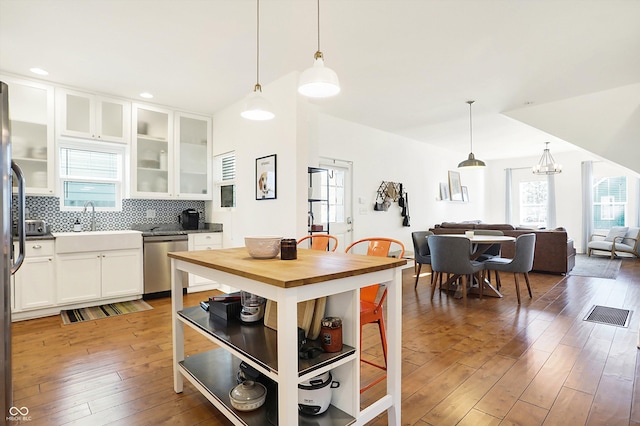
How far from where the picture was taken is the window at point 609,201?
316 inches

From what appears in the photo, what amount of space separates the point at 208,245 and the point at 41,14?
2.98 meters

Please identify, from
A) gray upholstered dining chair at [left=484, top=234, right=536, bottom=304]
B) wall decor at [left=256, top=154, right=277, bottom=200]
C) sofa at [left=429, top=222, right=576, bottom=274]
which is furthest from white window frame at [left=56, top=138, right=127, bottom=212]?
sofa at [left=429, top=222, right=576, bottom=274]

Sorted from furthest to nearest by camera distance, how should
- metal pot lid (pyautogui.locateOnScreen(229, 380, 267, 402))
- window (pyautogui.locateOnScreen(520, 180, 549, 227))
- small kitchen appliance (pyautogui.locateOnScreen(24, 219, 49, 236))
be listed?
window (pyautogui.locateOnScreen(520, 180, 549, 227)) < small kitchen appliance (pyautogui.locateOnScreen(24, 219, 49, 236)) < metal pot lid (pyautogui.locateOnScreen(229, 380, 267, 402))

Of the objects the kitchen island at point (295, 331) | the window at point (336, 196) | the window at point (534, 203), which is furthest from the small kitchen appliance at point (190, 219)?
the window at point (534, 203)

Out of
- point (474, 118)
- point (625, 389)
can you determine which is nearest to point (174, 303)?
point (625, 389)

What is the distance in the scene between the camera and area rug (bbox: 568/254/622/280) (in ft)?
18.5

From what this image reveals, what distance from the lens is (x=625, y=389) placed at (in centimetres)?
204

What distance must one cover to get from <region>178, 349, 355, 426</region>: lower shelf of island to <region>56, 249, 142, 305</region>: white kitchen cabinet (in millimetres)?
2424

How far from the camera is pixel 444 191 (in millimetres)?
8102

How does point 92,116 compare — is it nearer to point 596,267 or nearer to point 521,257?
point 521,257

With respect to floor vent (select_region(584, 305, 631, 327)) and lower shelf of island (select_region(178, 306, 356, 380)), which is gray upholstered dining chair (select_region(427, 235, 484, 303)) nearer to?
floor vent (select_region(584, 305, 631, 327))

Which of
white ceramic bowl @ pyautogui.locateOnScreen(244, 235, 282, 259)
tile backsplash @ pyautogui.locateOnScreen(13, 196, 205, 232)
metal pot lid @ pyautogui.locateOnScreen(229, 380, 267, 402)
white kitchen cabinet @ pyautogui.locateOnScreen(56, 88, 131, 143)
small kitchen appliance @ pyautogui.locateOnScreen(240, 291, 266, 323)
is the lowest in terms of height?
metal pot lid @ pyautogui.locateOnScreen(229, 380, 267, 402)

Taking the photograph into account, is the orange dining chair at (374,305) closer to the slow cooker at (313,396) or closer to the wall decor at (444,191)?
the slow cooker at (313,396)

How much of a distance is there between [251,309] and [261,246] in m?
0.38
